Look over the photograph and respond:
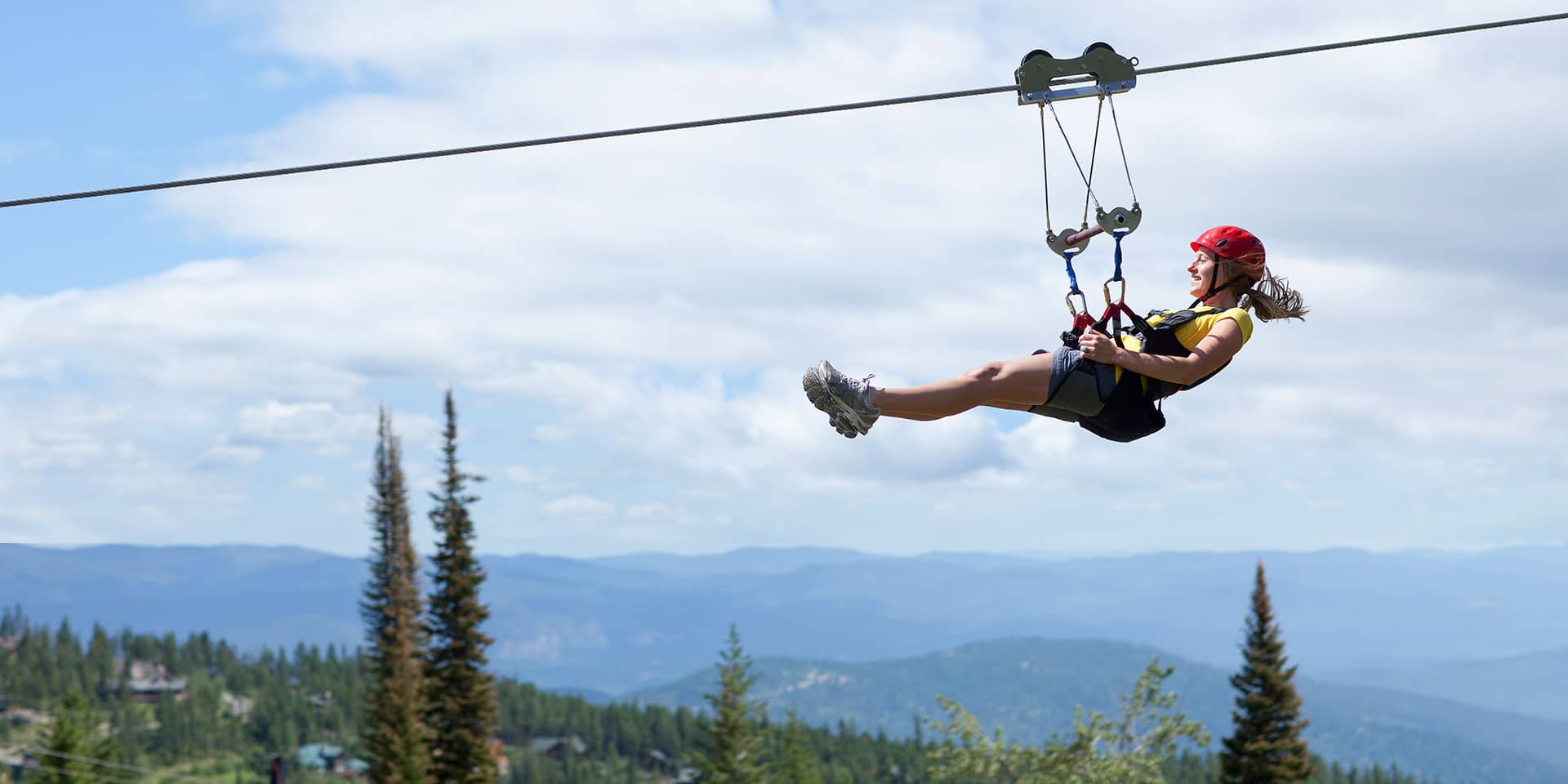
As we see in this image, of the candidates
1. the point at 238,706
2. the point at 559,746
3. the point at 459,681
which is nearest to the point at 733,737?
the point at 459,681

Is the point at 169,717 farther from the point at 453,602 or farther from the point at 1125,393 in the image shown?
the point at 1125,393

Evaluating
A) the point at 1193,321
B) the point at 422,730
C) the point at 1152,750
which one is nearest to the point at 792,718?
the point at 422,730

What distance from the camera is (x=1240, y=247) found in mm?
7660

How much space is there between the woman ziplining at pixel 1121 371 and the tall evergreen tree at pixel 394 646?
129 feet

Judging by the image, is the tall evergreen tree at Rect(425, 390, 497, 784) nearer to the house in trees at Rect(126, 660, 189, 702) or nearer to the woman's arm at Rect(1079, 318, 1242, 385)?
the woman's arm at Rect(1079, 318, 1242, 385)

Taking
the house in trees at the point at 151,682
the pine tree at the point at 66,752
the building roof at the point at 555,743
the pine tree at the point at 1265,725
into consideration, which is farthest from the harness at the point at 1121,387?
the house in trees at the point at 151,682

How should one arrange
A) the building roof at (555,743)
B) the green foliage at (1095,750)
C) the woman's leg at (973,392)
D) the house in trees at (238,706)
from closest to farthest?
the woman's leg at (973,392), the green foliage at (1095,750), the building roof at (555,743), the house in trees at (238,706)

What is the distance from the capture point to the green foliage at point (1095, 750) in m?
39.5

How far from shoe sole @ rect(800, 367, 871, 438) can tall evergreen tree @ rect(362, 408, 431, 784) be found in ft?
128

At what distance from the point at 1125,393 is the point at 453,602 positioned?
39261mm

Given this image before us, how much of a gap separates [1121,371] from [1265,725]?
1685 inches

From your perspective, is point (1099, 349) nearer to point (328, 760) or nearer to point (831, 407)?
point (831, 407)

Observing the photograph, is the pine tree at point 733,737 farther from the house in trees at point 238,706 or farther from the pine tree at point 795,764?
the house in trees at point 238,706

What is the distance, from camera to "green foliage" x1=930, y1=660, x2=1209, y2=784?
39500 mm
